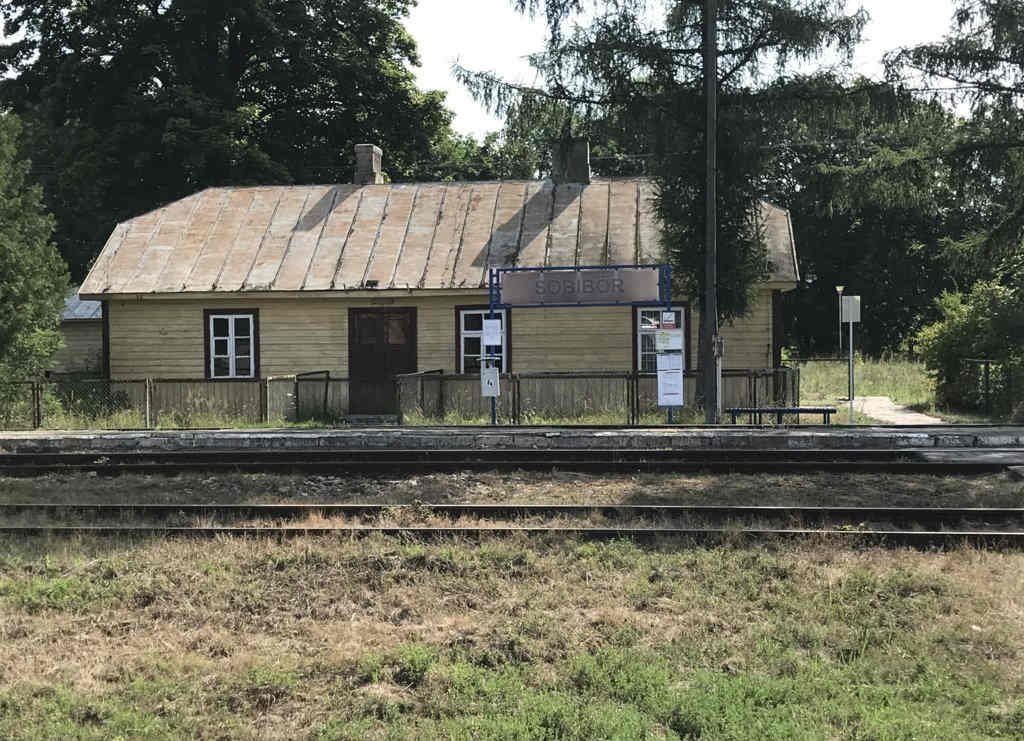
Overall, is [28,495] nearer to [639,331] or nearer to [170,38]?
[639,331]

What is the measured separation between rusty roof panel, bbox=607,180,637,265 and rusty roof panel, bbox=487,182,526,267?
2.20 meters

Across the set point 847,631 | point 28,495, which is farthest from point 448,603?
point 28,495

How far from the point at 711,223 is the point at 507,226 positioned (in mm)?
7241

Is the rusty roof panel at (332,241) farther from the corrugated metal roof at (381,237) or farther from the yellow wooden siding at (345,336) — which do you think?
the yellow wooden siding at (345,336)

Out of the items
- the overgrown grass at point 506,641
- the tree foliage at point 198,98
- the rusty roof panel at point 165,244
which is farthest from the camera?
the tree foliage at point 198,98

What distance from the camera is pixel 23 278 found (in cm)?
2119

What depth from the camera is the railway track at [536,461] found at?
40.9ft

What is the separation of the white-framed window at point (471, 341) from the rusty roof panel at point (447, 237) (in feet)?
3.06

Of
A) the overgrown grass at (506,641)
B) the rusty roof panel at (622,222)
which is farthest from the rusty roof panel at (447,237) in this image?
the overgrown grass at (506,641)

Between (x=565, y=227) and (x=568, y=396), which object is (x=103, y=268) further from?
(x=568, y=396)

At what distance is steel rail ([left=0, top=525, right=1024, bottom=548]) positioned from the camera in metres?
8.73

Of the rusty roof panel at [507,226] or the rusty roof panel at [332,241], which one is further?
the rusty roof panel at [507,226]

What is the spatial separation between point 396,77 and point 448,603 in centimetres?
3307

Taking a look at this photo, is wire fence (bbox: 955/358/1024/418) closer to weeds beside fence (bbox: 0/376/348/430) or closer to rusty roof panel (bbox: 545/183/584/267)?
rusty roof panel (bbox: 545/183/584/267)
